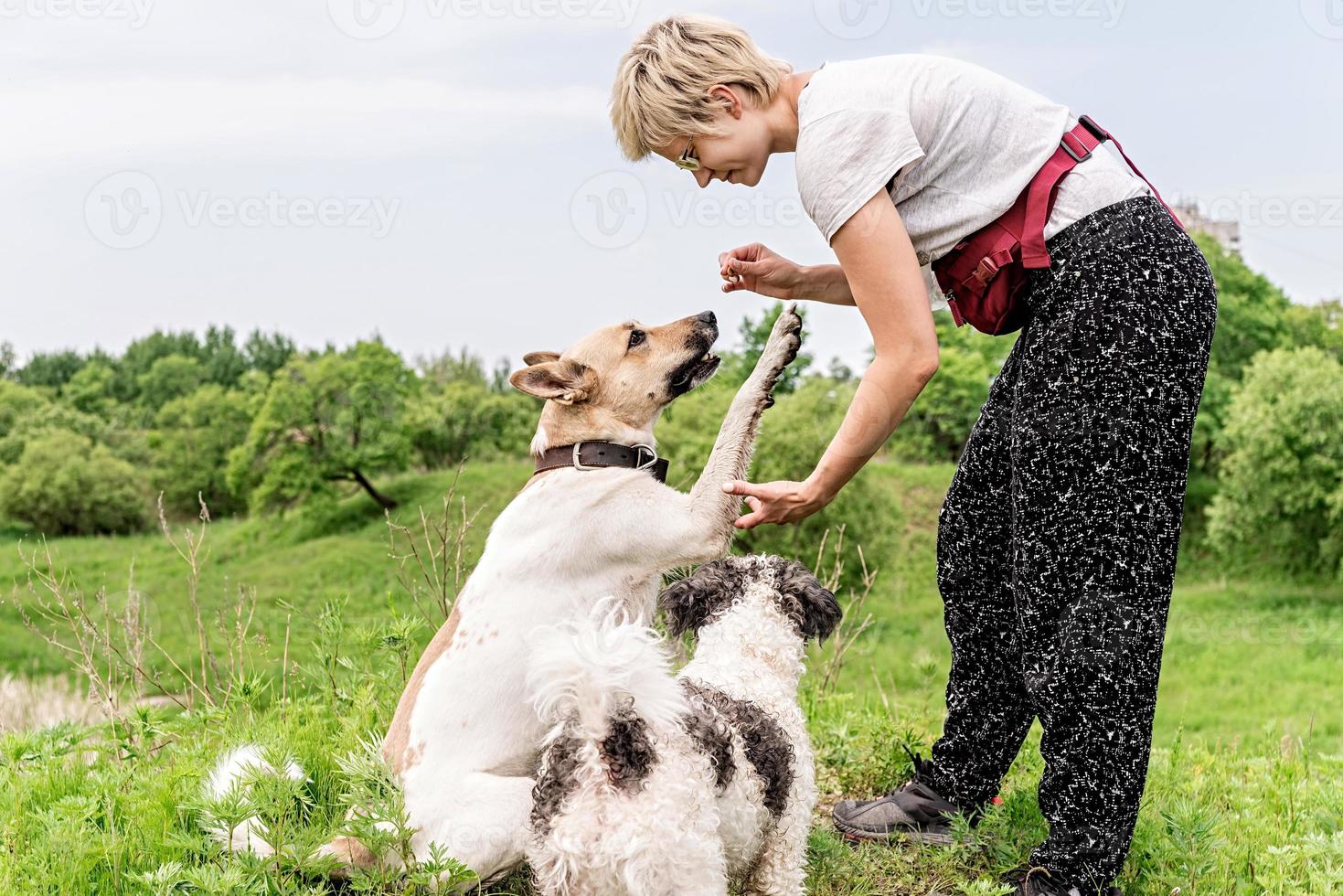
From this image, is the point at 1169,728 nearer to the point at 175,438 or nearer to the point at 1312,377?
the point at 1312,377

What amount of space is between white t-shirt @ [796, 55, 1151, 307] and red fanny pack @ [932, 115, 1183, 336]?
4 cm

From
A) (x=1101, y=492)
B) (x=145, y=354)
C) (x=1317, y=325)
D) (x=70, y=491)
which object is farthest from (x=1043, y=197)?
(x=145, y=354)

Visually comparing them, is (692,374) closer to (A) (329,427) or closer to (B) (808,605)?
(B) (808,605)

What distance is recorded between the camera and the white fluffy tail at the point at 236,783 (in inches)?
130

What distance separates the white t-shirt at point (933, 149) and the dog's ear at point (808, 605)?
1.16 metres

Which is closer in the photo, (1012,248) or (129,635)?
(1012,248)

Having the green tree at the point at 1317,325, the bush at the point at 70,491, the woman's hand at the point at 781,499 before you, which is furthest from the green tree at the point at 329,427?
the green tree at the point at 1317,325

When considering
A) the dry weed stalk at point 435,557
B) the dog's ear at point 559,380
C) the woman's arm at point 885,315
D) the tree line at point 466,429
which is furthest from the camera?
the tree line at point 466,429

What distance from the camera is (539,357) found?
4535 mm

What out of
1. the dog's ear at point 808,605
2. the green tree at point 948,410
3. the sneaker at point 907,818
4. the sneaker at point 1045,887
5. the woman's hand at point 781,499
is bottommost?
the green tree at point 948,410

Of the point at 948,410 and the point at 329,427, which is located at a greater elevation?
the point at 329,427

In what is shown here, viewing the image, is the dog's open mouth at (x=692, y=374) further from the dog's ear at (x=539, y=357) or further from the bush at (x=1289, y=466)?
the bush at (x=1289, y=466)

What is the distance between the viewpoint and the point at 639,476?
4012 millimetres

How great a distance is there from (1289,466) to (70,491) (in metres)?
33.2
